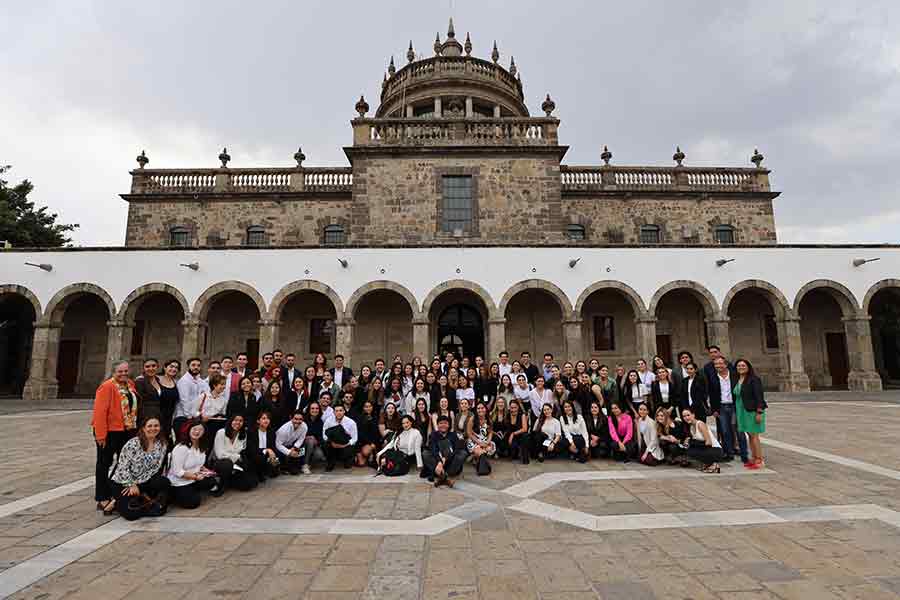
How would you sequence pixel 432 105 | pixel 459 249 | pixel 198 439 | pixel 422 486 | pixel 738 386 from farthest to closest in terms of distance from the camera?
pixel 432 105, pixel 459 249, pixel 738 386, pixel 422 486, pixel 198 439

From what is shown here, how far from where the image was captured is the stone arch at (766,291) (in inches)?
558

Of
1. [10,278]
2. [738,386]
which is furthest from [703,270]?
[10,278]

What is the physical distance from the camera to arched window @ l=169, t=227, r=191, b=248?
18578 mm

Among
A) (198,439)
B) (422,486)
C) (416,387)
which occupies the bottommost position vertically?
(422,486)

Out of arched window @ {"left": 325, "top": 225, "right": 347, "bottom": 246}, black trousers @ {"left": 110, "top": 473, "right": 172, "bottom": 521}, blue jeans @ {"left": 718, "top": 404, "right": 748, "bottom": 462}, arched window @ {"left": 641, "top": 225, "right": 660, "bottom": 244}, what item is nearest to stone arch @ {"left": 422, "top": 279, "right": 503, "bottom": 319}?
arched window @ {"left": 325, "top": 225, "right": 347, "bottom": 246}

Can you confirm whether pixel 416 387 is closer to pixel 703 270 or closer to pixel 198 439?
pixel 198 439

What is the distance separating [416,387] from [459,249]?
7901 mm

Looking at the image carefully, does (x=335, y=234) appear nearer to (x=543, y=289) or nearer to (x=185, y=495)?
(x=543, y=289)

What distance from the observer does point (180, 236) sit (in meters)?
18.7

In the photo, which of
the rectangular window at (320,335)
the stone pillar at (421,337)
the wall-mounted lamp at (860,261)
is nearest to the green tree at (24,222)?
the rectangular window at (320,335)

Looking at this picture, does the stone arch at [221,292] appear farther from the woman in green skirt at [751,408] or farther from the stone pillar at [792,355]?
the stone pillar at [792,355]

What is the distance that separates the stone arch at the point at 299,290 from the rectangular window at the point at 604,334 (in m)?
9.41

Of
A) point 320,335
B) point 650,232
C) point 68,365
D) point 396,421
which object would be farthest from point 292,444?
point 650,232

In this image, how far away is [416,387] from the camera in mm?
6766
